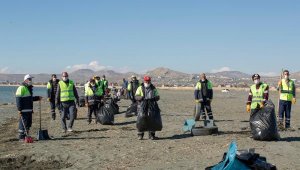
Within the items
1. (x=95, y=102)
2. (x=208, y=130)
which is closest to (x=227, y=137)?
(x=208, y=130)

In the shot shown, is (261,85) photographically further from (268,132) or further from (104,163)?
(104,163)

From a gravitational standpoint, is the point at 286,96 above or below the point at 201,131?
above

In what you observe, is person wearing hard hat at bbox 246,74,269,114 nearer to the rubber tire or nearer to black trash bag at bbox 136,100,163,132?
the rubber tire

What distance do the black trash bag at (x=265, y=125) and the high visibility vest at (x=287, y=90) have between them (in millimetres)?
3083

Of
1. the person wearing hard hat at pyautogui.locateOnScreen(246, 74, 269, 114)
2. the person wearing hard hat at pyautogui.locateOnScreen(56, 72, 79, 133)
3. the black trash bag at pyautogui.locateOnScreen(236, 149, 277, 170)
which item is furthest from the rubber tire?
the black trash bag at pyautogui.locateOnScreen(236, 149, 277, 170)

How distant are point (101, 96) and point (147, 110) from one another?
18.2 ft

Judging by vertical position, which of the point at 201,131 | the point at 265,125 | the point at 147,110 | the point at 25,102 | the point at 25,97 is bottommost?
the point at 201,131

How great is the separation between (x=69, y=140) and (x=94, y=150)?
1.99m

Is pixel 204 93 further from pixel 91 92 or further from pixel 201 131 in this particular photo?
pixel 91 92

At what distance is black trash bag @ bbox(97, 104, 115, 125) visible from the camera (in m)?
17.1

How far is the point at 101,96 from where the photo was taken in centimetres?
1794

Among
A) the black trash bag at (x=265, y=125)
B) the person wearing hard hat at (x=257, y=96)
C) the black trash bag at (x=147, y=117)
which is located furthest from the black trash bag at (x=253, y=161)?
the black trash bag at (x=147, y=117)

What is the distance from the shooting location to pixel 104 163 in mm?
9797

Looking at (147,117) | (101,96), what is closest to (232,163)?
(147,117)
